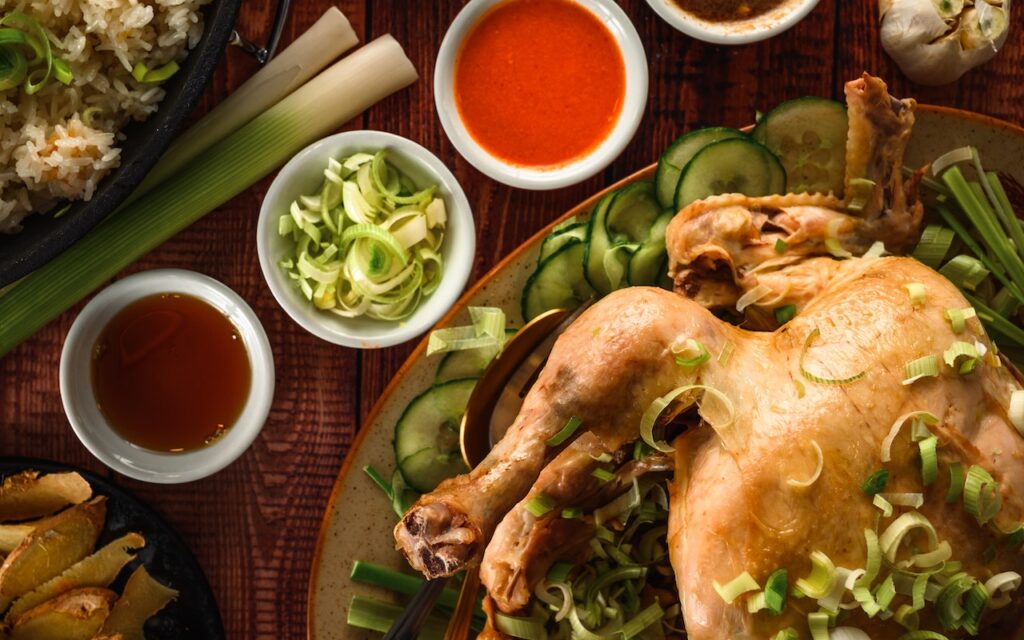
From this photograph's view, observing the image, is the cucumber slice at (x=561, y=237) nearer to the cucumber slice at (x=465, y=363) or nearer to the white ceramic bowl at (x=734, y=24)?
the cucumber slice at (x=465, y=363)

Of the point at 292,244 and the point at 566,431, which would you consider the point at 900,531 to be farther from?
the point at 292,244

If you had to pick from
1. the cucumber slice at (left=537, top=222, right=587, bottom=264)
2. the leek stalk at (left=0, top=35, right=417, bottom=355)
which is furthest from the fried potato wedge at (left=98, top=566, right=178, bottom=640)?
the cucumber slice at (left=537, top=222, right=587, bottom=264)

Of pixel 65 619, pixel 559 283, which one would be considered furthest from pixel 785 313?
pixel 65 619

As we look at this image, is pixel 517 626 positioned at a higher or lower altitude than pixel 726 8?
lower

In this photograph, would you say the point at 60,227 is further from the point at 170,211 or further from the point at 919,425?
the point at 919,425

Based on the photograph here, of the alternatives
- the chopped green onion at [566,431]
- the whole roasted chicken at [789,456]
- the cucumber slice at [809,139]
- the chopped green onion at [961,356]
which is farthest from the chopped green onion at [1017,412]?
the chopped green onion at [566,431]

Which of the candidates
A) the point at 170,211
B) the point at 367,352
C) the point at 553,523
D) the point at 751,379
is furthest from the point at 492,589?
the point at 170,211
